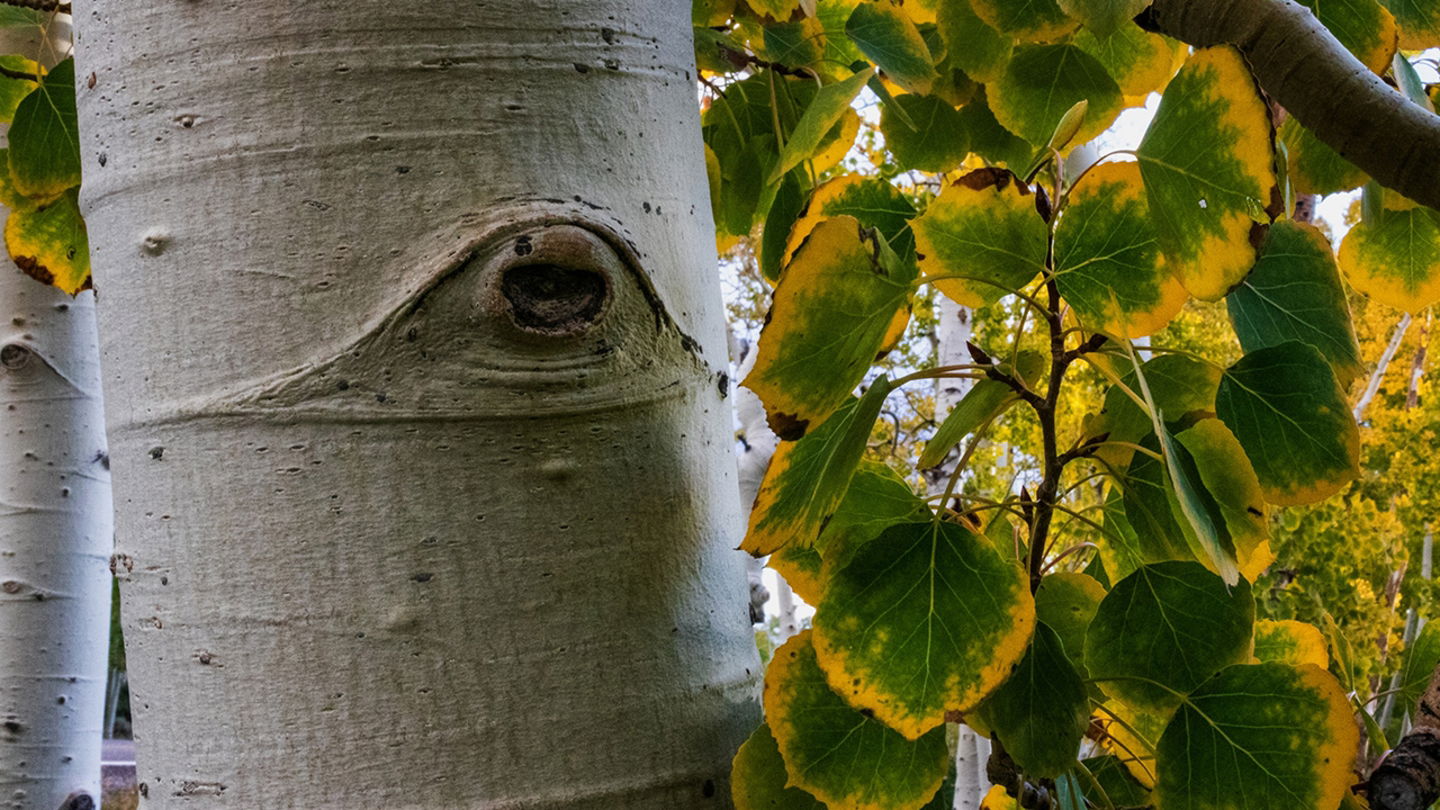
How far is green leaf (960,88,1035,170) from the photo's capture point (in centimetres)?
61

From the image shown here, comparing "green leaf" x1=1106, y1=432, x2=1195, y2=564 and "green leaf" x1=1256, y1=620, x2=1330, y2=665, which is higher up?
"green leaf" x1=1106, y1=432, x2=1195, y2=564

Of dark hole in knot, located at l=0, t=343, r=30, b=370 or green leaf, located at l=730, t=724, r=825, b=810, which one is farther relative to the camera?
dark hole in knot, located at l=0, t=343, r=30, b=370

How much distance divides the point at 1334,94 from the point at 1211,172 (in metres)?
0.05

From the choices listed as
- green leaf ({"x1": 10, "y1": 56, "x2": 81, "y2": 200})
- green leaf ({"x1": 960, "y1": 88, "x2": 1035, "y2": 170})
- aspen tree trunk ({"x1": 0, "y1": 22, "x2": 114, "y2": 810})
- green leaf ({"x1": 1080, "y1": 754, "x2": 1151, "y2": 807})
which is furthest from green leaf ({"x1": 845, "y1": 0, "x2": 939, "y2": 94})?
aspen tree trunk ({"x1": 0, "y1": 22, "x2": 114, "y2": 810})

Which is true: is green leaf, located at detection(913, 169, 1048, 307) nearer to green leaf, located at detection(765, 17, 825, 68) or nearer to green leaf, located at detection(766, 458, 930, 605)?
green leaf, located at detection(766, 458, 930, 605)

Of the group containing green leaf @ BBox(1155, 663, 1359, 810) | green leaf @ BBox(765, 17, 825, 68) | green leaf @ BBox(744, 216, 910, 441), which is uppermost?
green leaf @ BBox(765, 17, 825, 68)

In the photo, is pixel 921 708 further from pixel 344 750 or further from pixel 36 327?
pixel 36 327

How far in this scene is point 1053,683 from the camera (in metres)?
0.37

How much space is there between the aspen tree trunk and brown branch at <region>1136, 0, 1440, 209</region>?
1.01 m

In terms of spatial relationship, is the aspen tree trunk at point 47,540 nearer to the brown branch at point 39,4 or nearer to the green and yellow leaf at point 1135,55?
the brown branch at point 39,4

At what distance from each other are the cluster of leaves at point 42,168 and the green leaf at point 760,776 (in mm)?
462

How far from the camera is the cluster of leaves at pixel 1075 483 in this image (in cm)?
35

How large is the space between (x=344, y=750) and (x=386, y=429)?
0.11 m

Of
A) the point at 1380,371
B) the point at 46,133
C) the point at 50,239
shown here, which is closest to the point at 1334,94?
the point at 46,133
